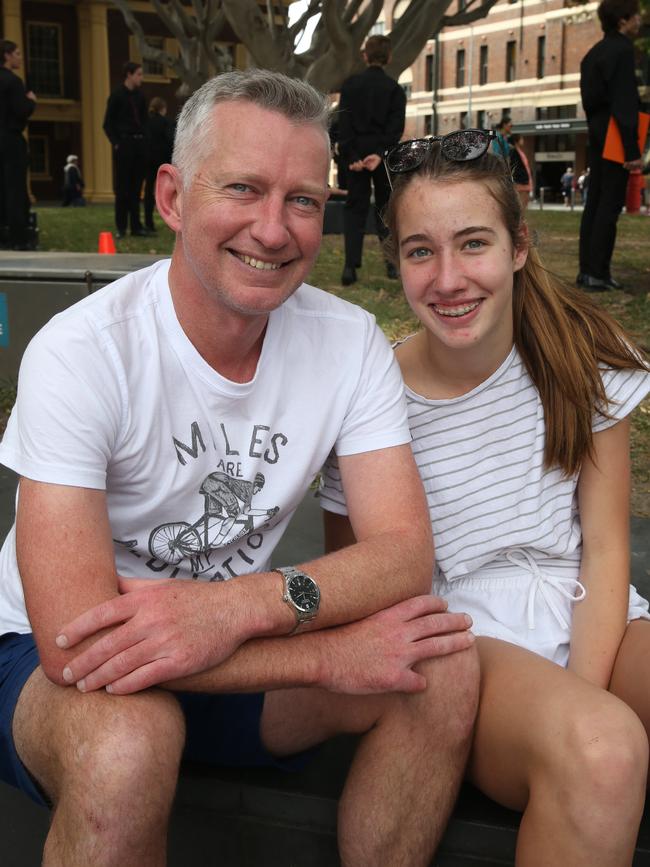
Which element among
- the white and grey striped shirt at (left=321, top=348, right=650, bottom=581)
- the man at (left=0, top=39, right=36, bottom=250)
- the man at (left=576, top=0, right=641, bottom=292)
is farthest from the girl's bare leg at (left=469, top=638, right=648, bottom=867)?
the man at (left=0, top=39, right=36, bottom=250)

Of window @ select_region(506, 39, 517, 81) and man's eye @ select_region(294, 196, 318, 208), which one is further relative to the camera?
window @ select_region(506, 39, 517, 81)

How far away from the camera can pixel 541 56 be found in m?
52.3

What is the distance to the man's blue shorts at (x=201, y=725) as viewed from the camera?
198 cm

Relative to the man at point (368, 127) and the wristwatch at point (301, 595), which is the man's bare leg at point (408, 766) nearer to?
the wristwatch at point (301, 595)

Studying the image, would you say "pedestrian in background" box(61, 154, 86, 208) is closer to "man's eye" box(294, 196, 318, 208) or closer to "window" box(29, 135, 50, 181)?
"window" box(29, 135, 50, 181)

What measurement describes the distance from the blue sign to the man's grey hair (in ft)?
13.3

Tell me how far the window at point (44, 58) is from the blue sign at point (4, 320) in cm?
3655

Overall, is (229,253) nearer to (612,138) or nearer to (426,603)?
(426,603)

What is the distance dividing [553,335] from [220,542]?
968 millimetres

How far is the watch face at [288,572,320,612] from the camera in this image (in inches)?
77.2

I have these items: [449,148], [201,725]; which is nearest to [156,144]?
[449,148]

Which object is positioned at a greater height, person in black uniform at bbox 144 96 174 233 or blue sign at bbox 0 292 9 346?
person in black uniform at bbox 144 96 174 233

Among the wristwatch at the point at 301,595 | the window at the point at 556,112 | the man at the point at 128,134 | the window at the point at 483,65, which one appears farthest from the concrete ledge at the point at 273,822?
the window at the point at 483,65

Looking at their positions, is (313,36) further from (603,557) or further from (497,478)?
(603,557)
